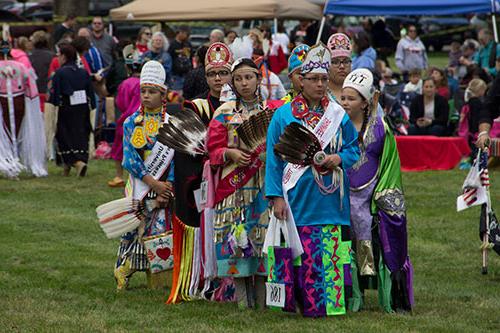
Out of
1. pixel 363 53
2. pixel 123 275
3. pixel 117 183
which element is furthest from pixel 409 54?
pixel 123 275

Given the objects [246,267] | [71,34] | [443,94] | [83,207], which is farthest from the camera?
[71,34]

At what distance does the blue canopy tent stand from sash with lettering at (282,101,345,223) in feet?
38.2

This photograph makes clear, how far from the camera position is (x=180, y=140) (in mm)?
7578

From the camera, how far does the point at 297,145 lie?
665 centimetres

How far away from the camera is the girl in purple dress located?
7.16 m

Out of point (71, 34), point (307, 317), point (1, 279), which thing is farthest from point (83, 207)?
point (71, 34)

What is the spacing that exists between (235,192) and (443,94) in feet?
37.5

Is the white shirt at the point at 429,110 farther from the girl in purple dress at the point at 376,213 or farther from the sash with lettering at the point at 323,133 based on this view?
the sash with lettering at the point at 323,133

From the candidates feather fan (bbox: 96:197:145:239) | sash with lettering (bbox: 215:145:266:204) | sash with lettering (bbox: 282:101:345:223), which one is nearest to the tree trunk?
feather fan (bbox: 96:197:145:239)

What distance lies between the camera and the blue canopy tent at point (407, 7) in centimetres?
1820

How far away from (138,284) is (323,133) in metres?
2.44

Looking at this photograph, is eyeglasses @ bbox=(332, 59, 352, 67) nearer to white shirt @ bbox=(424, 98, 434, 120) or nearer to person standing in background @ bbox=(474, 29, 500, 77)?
white shirt @ bbox=(424, 98, 434, 120)

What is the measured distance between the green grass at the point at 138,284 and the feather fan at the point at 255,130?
3.41 feet

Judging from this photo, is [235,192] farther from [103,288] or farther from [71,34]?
[71,34]
